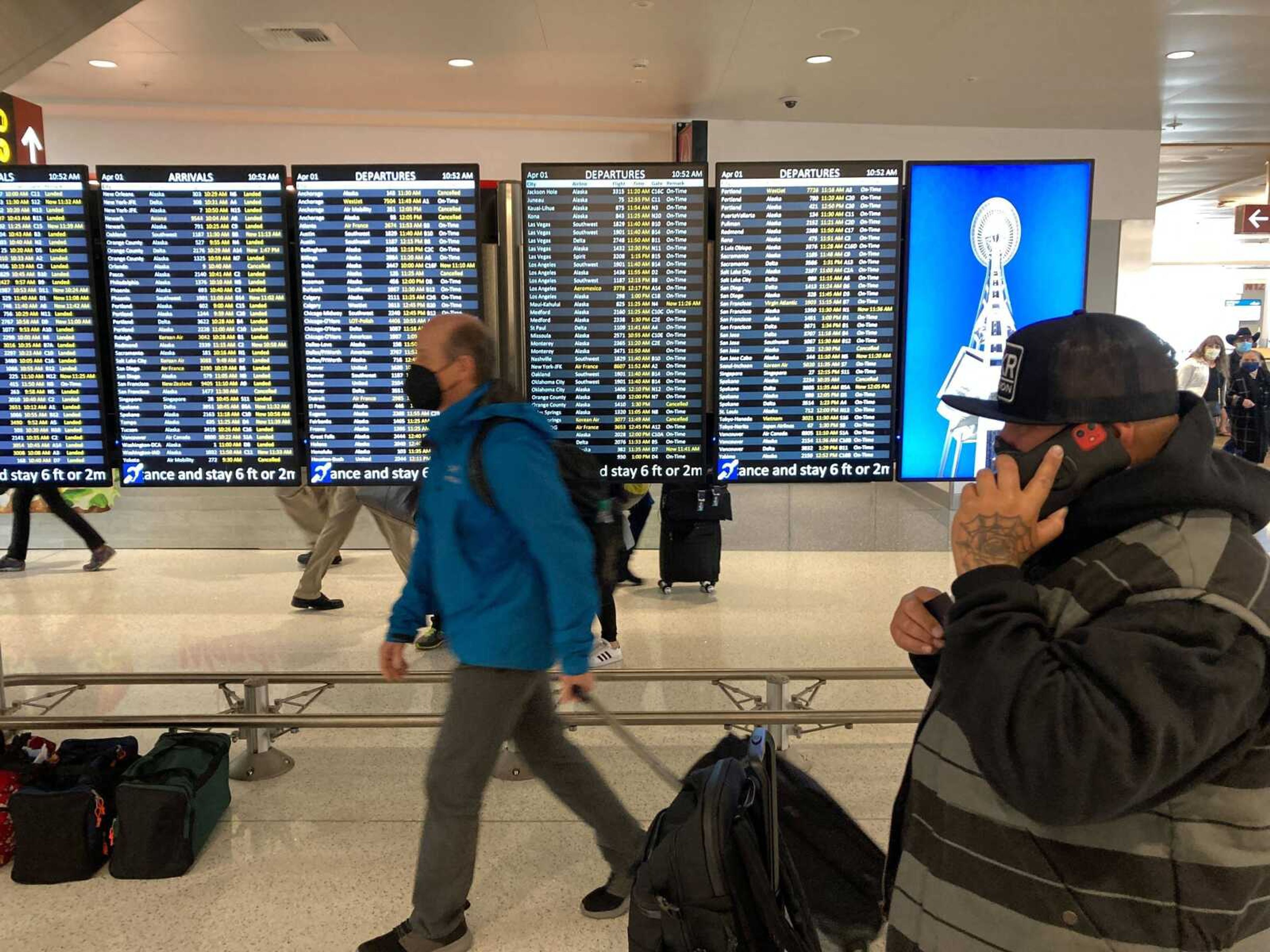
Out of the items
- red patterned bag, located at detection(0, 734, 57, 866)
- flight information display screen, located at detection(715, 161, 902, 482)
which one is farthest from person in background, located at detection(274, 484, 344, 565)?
flight information display screen, located at detection(715, 161, 902, 482)

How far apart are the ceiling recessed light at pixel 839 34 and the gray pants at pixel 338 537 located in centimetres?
418

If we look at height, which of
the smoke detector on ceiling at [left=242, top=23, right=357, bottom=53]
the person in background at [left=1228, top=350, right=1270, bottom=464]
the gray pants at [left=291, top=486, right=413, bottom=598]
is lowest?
the gray pants at [left=291, top=486, right=413, bottom=598]

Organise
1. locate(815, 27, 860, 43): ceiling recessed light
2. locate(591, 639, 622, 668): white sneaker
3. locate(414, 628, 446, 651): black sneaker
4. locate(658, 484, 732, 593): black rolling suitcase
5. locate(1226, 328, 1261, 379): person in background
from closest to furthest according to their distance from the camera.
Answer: locate(591, 639, 622, 668): white sneaker
locate(414, 628, 446, 651): black sneaker
locate(815, 27, 860, 43): ceiling recessed light
locate(658, 484, 732, 593): black rolling suitcase
locate(1226, 328, 1261, 379): person in background

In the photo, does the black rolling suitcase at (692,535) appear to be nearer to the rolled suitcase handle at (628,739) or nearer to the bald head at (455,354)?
the rolled suitcase handle at (628,739)

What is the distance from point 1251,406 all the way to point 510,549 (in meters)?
12.2

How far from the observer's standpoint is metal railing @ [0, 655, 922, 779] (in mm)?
3334

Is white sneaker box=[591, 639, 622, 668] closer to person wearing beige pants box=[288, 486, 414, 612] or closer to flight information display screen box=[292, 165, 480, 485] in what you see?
person wearing beige pants box=[288, 486, 414, 612]

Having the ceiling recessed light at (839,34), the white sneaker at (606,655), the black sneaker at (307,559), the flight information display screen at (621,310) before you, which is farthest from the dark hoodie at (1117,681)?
the black sneaker at (307,559)

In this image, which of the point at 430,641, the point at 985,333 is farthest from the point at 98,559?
the point at 985,333

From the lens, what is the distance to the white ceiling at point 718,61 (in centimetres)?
559

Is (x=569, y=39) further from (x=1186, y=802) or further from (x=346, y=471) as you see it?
(x=1186, y=802)

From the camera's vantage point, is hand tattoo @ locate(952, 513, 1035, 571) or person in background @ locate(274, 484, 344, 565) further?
person in background @ locate(274, 484, 344, 565)

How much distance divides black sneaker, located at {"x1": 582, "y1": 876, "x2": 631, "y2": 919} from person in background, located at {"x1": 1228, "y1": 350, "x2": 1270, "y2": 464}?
38.0ft

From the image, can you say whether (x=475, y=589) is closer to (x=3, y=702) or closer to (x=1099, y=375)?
(x=1099, y=375)
